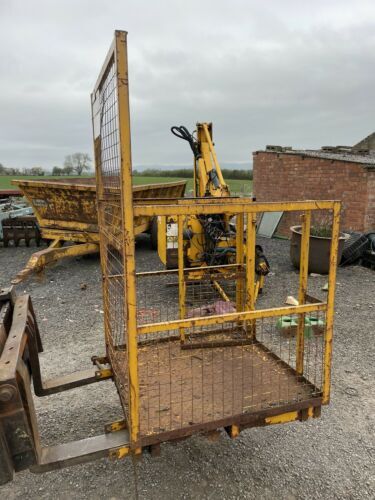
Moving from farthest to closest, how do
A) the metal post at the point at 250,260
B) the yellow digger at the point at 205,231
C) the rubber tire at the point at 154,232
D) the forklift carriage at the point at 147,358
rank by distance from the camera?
the rubber tire at the point at 154,232
the yellow digger at the point at 205,231
the metal post at the point at 250,260
the forklift carriage at the point at 147,358

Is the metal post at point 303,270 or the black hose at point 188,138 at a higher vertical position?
the black hose at point 188,138

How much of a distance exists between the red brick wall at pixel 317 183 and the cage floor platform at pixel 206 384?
7.31 m

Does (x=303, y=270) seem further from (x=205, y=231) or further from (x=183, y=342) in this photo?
(x=205, y=231)

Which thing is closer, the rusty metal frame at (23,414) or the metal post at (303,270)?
the rusty metal frame at (23,414)

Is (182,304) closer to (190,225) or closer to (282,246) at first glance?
(190,225)

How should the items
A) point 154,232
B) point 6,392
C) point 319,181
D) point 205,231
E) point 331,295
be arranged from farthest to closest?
point 319,181, point 154,232, point 205,231, point 331,295, point 6,392

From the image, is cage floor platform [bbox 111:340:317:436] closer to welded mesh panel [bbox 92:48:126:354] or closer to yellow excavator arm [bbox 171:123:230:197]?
welded mesh panel [bbox 92:48:126:354]

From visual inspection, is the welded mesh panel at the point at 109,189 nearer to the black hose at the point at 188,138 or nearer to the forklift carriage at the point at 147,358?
the forklift carriage at the point at 147,358

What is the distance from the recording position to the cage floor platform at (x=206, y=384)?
7.93 feet

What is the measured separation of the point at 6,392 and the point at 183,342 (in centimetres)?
189

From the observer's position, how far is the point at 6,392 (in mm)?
1648

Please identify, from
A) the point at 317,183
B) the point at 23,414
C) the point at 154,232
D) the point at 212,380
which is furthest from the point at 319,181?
the point at 23,414

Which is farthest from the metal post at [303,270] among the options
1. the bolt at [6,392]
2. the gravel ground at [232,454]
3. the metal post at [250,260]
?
the bolt at [6,392]

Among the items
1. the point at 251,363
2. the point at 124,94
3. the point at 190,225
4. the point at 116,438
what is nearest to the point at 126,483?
the point at 116,438
